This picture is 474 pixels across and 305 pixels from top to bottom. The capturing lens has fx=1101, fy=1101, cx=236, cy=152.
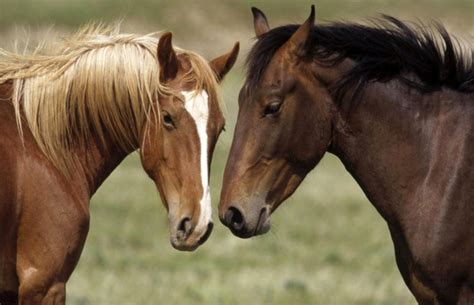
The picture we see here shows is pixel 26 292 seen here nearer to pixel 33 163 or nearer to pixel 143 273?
pixel 33 163

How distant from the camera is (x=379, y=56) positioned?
6.52 meters

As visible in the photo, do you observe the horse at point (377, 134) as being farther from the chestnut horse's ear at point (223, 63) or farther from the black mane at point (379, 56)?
the chestnut horse's ear at point (223, 63)

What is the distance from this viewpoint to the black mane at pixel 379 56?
6418 mm

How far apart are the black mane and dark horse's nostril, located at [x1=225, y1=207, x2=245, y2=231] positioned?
77 centimetres

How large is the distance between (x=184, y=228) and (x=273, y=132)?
29.5 inches

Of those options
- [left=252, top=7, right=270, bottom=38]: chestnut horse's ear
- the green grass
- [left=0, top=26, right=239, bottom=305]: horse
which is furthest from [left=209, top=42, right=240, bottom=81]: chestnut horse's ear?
the green grass

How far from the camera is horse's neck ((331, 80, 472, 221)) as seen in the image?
20.9 feet

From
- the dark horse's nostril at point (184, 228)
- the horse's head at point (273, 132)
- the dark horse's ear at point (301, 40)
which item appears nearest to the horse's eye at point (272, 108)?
the horse's head at point (273, 132)

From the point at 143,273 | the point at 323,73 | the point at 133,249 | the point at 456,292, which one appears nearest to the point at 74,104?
the point at 323,73

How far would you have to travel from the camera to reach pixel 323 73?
6.41 m

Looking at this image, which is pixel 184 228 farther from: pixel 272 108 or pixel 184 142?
pixel 272 108

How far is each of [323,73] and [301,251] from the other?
23.4ft

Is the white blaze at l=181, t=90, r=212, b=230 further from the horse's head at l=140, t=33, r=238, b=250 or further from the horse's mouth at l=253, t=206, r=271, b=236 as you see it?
the horse's mouth at l=253, t=206, r=271, b=236

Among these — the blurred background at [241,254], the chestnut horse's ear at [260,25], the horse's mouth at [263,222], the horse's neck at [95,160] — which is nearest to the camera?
the horse's mouth at [263,222]
